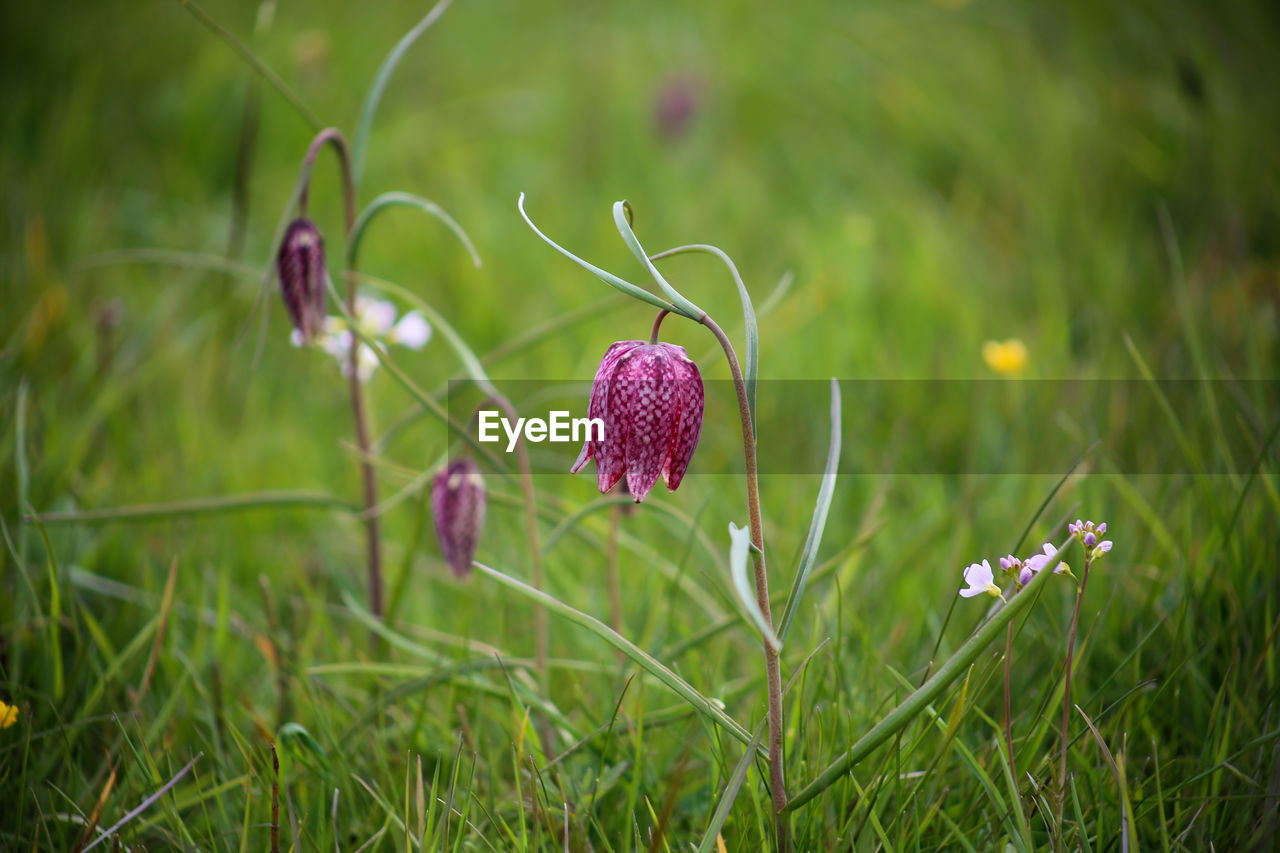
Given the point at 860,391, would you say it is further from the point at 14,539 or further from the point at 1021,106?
the point at 14,539

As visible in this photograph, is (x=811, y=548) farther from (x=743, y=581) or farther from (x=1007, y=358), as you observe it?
(x=1007, y=358)

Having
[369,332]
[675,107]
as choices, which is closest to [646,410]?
[369,332]

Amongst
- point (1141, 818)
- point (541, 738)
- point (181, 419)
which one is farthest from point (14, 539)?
point (1141, 818)

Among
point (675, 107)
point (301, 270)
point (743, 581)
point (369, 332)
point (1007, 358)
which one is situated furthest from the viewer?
point (675, 107)

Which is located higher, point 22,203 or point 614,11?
point 614,11

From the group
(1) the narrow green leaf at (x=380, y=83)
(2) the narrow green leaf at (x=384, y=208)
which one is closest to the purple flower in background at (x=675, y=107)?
(1) the narrow green leaf at (x=380, y=83)

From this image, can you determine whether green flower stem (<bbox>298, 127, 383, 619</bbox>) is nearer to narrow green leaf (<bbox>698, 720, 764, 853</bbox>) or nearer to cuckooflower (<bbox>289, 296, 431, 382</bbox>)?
cuckooflower (<bbox>289, 296, 431, 382</bbox>)
